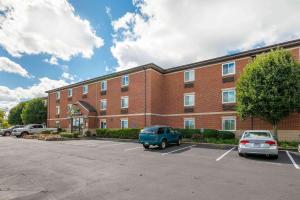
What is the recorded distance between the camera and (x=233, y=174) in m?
8.04

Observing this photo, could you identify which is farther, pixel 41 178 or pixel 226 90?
pixel 226 90

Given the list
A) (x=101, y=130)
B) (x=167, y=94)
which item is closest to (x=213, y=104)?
(x=167, y=94)

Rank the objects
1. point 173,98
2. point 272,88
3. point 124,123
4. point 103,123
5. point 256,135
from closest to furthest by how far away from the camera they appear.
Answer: point 256,135
point 272,88
point 173,98
point 124,123
point 103,123

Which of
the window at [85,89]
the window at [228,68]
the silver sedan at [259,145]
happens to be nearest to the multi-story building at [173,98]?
the window at [228,68]

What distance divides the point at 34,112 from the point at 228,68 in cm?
3953

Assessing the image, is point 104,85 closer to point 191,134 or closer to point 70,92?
point 70,92

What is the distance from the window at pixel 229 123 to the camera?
21845mm

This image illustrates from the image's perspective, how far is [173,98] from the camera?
26.8 metres

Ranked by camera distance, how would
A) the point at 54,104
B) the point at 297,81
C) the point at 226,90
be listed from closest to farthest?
the point at 297,81 → the point at 226,90 → the point at 54,104

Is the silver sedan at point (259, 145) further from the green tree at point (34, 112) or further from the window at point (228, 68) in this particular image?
the green tree at point (34, 112)

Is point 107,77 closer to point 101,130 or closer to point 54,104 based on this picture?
point 101,130

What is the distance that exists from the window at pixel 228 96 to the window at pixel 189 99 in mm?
3616

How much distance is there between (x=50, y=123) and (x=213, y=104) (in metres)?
32.8

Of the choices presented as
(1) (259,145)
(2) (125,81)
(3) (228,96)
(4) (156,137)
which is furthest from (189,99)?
(1) (259,145)
